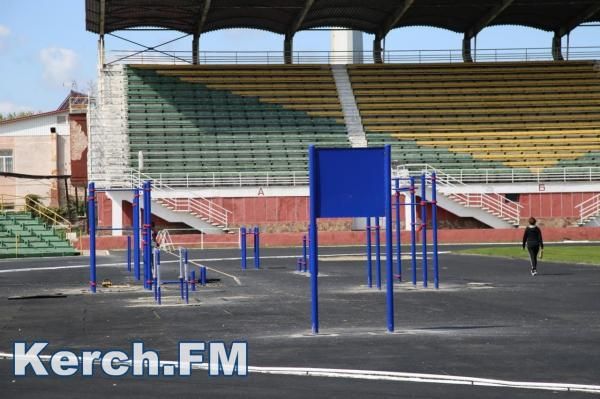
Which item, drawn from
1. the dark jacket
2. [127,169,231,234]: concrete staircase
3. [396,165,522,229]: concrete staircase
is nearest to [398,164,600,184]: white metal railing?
[396,165,522,229]: concrete staircase

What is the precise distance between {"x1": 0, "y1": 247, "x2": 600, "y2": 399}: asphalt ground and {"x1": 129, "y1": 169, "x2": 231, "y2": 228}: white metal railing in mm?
21005

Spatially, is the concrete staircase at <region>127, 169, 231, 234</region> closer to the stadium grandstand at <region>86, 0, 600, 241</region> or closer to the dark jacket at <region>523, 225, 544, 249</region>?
the stadium grandstand at <region>86, 0, 600, 241</region>

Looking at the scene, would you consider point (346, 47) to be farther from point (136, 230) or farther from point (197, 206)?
point (136, 230)

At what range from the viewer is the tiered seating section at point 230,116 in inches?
2283

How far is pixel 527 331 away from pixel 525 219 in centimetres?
3948

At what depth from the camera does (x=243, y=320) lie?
19.6 metres

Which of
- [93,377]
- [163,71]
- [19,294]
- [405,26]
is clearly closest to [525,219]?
[405,26]

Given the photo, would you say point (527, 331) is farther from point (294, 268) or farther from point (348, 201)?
point (294, 268)

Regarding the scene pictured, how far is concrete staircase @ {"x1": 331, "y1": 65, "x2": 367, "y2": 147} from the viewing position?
196 feet

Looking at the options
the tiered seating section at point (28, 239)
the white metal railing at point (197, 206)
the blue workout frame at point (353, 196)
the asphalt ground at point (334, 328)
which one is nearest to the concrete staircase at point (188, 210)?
the white metal railing at point (197, 206)

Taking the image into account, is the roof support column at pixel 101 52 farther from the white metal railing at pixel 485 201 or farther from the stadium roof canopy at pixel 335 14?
the white metal railing at pixel 485 201

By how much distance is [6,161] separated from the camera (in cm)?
7488

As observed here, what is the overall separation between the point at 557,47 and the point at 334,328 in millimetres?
53133

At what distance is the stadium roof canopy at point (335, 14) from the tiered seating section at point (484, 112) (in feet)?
8.29
